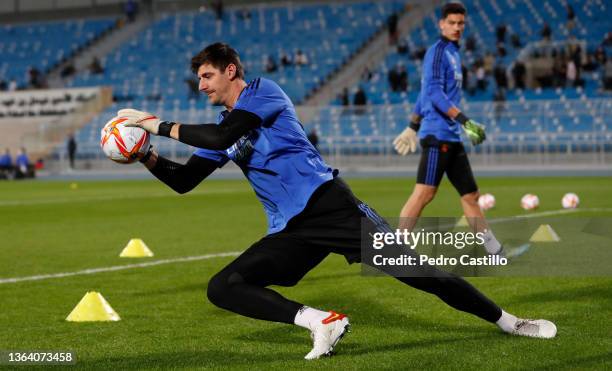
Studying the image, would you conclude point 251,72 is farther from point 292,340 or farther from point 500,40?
point 292,340

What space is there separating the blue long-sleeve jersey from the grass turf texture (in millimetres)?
1467

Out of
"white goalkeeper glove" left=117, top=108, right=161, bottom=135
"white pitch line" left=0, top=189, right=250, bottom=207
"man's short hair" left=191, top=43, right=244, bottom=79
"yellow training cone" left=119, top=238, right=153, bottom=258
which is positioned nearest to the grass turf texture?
"yellow training cone" left=119, top=238, right=153, bottom=258

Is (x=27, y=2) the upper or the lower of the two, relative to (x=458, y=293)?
upper

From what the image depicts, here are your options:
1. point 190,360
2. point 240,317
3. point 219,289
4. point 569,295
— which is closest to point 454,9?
point 569,295

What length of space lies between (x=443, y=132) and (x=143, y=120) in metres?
4.24

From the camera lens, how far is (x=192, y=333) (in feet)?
20.0

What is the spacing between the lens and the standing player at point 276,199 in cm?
518

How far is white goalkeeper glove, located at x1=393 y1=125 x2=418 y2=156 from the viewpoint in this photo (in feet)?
30.2

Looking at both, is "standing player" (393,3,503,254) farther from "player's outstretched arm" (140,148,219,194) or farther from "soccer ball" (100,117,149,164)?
"soccer ball" (100,117,149,164)

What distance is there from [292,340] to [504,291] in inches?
89.6

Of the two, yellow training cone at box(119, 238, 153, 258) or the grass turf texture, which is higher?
the grass turf texture

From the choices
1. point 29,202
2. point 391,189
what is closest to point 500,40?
point 391,189

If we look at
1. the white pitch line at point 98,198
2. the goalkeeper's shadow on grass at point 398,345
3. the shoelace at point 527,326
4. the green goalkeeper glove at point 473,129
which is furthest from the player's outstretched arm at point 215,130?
the white pitch line at point 98,198

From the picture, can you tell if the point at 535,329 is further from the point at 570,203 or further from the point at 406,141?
the point at 570,203
